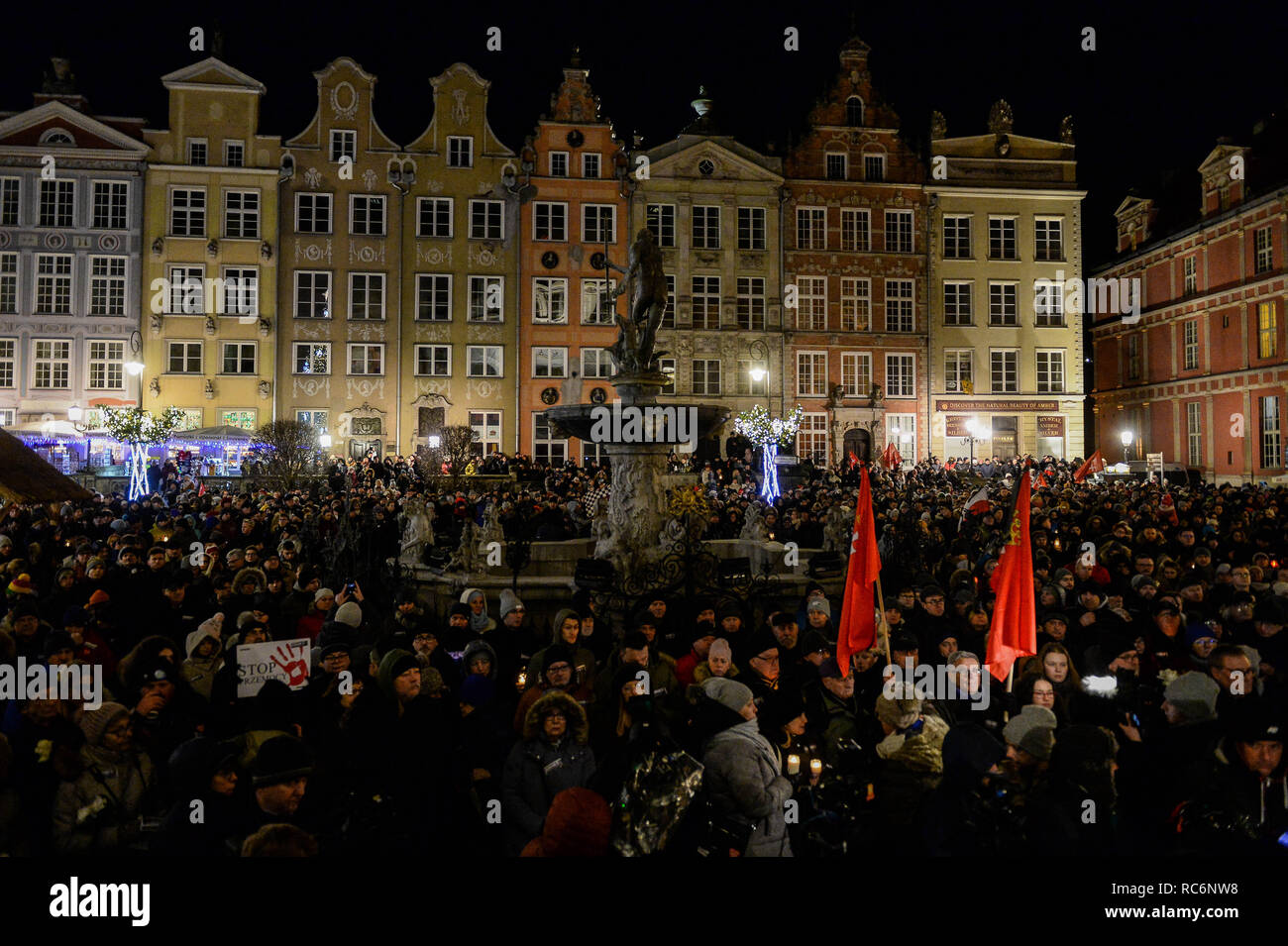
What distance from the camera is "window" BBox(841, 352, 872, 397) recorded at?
41.6 metres

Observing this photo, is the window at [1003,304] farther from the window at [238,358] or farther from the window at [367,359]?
the window at [238,358]

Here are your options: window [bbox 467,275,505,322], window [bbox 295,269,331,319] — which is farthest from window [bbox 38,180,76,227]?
window [bbox 467,275,505,322]

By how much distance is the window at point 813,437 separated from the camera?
40875mm

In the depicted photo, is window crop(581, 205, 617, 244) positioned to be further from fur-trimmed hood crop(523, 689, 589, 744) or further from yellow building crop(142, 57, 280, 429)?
fur-trimmed hood crop(523, 689, 589, 744)

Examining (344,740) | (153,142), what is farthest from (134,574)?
(153,142)

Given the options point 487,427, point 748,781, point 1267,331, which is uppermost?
point 1267,331

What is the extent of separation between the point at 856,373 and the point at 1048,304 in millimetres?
10284

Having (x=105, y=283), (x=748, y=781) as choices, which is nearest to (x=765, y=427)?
(x=105, y=283)

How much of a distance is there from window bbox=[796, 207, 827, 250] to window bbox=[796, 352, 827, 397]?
16.3 ft

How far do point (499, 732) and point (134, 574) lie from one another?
5.35 meters

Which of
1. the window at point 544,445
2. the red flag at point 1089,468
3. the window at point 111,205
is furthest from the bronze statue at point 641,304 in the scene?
the window at point 111,205

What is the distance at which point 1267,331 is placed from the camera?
36.0 m

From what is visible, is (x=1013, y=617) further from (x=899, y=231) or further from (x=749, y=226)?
(x=899, y=231)

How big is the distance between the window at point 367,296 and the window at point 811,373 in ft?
61.4
